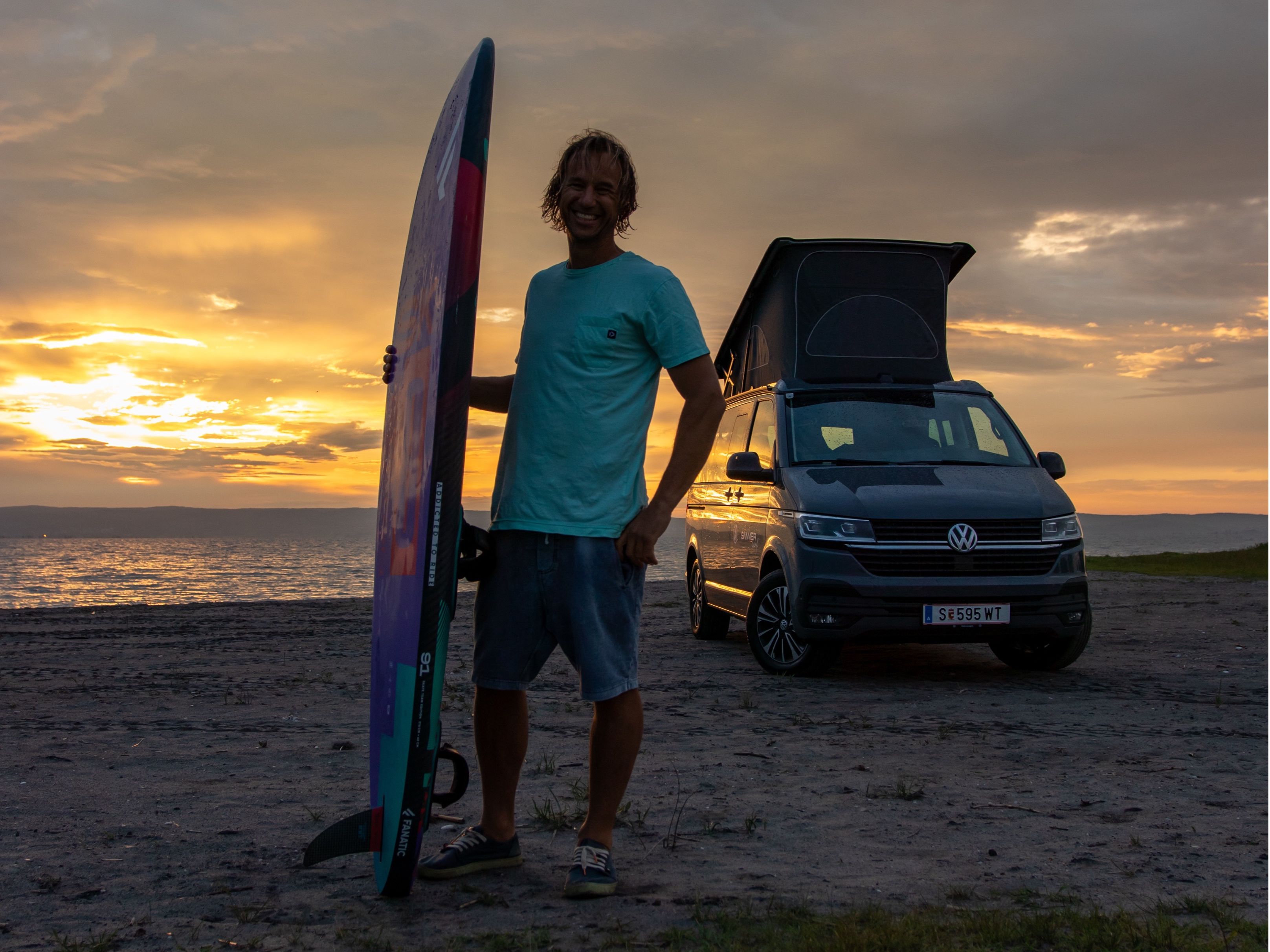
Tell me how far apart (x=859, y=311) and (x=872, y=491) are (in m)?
2.13

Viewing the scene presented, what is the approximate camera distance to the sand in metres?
3.03

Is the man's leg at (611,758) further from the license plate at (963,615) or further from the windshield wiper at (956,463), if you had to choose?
the windshield wiper at (956,463)

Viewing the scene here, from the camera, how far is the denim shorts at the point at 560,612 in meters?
3.14

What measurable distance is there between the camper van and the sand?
44 cm

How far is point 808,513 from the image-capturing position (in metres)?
7.20

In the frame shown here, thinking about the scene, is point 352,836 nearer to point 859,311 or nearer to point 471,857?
point 471,857

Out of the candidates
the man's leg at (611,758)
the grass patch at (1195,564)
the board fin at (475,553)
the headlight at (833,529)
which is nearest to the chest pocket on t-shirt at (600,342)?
the board fin at (475,553)

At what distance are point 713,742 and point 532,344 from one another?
8.91ft

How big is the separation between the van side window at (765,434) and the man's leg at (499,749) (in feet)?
15.3

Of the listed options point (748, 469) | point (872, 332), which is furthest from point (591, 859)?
point (872, 332)

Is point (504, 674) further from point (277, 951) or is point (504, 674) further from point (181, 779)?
point (181, 779)

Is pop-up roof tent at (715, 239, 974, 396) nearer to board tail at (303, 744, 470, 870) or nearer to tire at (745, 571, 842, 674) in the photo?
tire at (745, 571, 842, 674)

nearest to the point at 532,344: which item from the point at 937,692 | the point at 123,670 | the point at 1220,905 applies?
the point at 1220,905

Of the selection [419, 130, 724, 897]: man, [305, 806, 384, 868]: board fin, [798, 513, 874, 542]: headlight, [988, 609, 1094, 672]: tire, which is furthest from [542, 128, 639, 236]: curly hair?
[988, 609, 1094, 672]: tire
